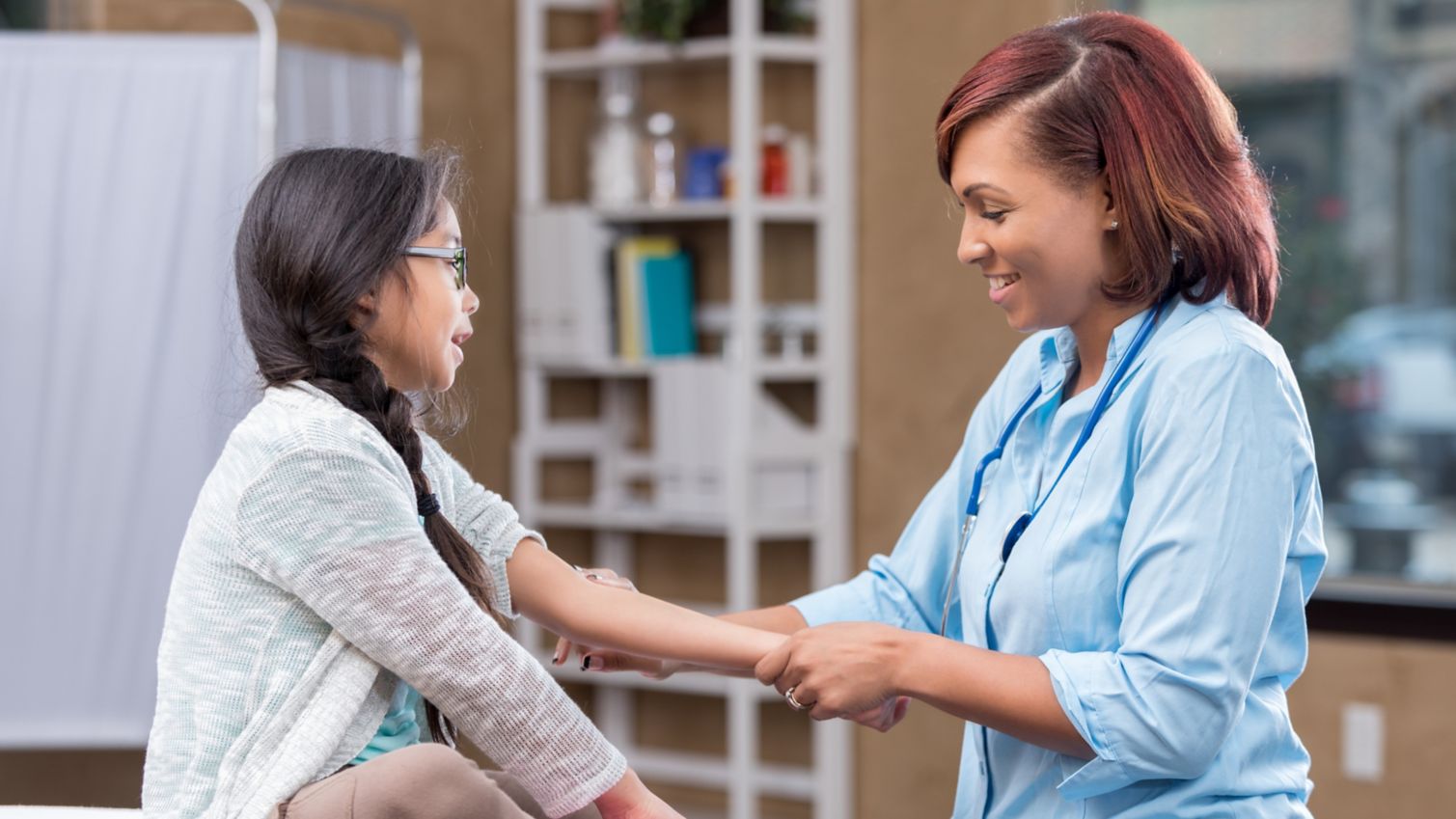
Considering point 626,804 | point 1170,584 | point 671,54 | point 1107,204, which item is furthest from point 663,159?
point 1170,584

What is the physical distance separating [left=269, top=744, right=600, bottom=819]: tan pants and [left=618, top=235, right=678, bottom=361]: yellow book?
253 cm

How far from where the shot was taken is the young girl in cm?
130

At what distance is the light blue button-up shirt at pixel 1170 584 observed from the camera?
129 cm

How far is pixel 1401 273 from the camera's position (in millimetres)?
3289

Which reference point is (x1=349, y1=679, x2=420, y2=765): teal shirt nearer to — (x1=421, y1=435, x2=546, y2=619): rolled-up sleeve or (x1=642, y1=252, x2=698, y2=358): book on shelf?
(x1=421, y1=435, x2=546, y2=619): rolled-up sleeve

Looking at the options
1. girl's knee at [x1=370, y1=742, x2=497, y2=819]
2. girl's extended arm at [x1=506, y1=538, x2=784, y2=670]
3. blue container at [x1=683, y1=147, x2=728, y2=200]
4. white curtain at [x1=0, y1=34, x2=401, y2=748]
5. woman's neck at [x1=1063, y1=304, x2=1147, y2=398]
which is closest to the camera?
girl's knee at [x1=370, y1=742, x2=497, y2=819]

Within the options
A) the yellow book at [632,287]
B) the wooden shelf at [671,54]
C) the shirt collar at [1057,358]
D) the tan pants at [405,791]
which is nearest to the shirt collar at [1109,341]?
the shirt collar at [1057,358]

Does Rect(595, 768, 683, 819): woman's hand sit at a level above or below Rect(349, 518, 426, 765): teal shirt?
below

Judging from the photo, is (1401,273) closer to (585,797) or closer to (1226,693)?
(1226,693)

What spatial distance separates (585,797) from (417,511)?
320 mm

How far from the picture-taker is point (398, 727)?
1.44 meters

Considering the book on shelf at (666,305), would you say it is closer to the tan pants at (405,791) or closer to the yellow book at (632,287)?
the yellow book at (632,287)

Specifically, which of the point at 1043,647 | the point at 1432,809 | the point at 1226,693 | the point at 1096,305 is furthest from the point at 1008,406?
the point at 1432,809

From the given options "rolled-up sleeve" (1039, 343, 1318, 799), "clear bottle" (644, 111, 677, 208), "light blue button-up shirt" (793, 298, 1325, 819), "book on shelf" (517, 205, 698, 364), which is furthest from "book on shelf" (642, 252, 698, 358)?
"rolled-up sleeve" (1039, 343, 1318, 799)
